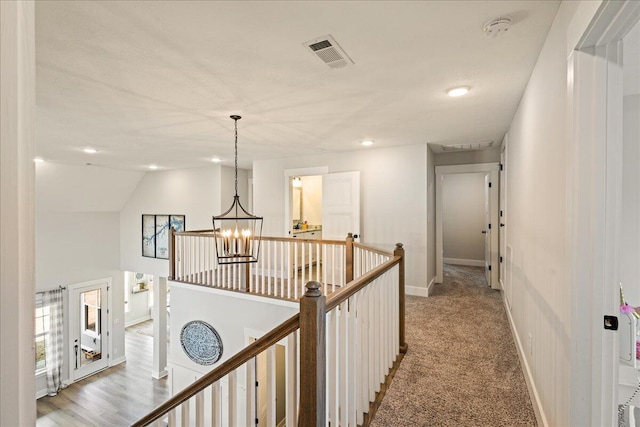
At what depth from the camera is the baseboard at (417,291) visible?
190 inches

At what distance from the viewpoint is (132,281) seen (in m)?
11.3

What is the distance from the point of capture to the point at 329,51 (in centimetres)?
211

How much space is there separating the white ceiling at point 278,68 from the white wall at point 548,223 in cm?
27

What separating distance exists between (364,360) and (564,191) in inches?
59.2

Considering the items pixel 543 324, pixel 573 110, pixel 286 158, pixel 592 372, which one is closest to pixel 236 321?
pixel 286 158

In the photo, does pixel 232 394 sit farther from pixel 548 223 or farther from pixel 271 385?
pixel 548 223

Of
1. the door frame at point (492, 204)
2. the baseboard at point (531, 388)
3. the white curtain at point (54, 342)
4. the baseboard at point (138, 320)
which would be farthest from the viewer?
the baseboard at point (138, 320)

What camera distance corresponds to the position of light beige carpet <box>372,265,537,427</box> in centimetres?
206

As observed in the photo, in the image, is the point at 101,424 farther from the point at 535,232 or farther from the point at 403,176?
the point at 535,232

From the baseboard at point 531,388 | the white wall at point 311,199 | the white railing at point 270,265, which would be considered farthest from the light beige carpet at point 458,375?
the white wall at point 311,199

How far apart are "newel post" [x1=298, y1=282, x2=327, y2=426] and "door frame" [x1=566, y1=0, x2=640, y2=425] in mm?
1120

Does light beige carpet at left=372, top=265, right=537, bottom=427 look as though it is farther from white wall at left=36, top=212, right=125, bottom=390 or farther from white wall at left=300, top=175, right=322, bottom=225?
white wall at left=36, top=212, right=125, bottom=390

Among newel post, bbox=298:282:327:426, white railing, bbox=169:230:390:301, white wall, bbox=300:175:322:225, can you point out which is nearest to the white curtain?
white railing, bbox=169:230:390:301

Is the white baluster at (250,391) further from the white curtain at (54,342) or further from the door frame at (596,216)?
the white curtain at (54,342)
